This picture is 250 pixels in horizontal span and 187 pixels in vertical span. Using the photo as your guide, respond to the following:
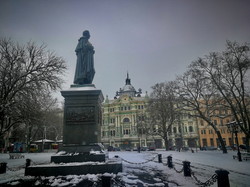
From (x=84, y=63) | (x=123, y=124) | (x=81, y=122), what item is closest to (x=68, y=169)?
(x=81, y=122)

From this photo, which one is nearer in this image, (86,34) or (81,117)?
(81,117)

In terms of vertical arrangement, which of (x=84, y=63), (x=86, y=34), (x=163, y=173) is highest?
(x=86, y=34)

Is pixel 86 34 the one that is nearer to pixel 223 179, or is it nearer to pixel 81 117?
pixel 81 117

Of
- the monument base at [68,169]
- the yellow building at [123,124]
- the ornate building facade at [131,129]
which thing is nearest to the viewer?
the monument base at [68,169]

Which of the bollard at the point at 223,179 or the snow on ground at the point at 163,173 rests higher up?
the bollard at the point at 223,179

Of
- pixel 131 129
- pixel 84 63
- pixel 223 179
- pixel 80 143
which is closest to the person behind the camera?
pixel 223 179

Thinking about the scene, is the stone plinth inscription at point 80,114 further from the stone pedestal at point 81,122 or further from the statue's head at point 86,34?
the statue's head at point 86,34

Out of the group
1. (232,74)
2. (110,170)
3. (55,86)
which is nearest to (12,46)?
(55,86)

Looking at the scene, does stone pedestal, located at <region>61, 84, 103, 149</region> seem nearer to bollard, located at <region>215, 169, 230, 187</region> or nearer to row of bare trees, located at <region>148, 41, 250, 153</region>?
bollard, located at <region>215, 169, 230, 187</region>

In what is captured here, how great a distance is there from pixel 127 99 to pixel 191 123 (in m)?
23.3

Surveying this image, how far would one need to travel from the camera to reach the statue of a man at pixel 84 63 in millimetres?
10836

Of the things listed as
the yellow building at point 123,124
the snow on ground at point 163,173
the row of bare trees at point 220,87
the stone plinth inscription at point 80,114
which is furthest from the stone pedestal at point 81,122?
the yellow building at point 123,124

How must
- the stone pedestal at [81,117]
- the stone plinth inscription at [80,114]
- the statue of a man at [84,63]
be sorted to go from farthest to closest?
the statue of a man at [84,63] < the stone plinth inscription at [80,114] < the stone pedestal at [81,117]

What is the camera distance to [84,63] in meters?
11.1
